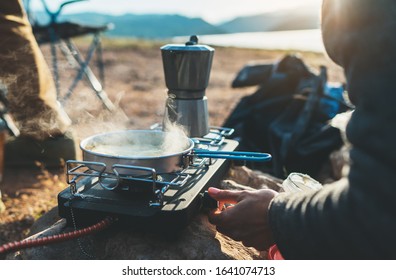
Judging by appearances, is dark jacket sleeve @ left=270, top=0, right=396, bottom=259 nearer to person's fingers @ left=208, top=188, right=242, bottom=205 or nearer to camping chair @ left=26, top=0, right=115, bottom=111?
person's fingers @ left=208, top=188, right=242, bottom=205

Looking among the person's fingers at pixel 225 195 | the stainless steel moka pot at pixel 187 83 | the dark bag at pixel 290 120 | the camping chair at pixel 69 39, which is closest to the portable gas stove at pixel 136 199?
the person's fingers at pixel 225 195

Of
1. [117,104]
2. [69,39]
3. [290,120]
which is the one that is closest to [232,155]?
[290,120]

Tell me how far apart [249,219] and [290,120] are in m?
2.06

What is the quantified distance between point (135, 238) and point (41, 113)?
5.91ft

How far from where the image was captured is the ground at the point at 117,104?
95.7 inches

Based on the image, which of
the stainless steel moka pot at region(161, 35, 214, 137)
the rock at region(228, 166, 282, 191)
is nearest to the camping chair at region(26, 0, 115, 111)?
the rock at region(228, 166, 282, 191)

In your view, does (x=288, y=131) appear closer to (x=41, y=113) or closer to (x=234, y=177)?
(x=234, y=177)

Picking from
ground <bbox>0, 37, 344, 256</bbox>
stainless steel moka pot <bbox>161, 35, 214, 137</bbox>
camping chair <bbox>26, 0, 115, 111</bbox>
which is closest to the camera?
stainless steel moka pot <bbox>161, 35, 214, 137</bbox>

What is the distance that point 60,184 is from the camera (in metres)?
2.88

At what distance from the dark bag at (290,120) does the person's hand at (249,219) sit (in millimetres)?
1457

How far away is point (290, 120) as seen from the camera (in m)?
3.24

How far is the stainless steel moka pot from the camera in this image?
182 centimetres

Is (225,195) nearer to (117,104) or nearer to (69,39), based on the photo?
(69,39)

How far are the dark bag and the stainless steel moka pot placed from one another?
1.04m
